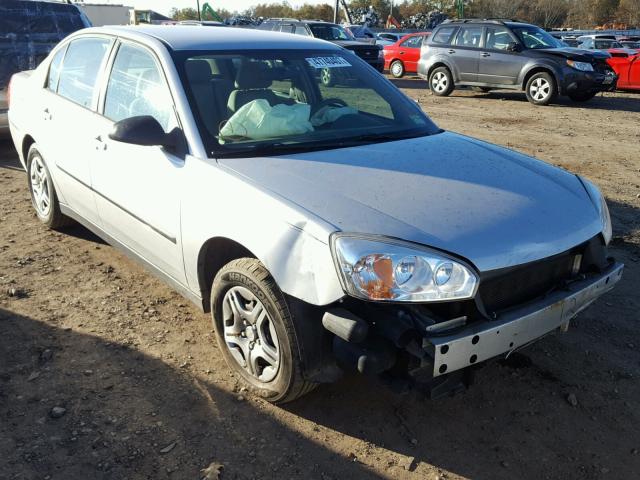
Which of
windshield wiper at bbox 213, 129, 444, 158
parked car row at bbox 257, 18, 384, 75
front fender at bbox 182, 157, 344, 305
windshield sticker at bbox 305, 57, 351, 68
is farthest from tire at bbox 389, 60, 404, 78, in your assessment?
front fender at bbox 182, 157, 344, 305

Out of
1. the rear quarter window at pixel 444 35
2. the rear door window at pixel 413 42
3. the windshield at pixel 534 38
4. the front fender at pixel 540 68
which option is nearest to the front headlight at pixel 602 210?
the front fender at pixel 540 68

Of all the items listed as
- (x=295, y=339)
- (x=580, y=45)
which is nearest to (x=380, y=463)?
(x=295, y=339)

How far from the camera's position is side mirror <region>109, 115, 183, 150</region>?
313cm

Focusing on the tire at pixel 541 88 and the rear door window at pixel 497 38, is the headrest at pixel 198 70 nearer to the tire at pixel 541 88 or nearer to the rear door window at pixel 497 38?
the tire at pixel 541 88

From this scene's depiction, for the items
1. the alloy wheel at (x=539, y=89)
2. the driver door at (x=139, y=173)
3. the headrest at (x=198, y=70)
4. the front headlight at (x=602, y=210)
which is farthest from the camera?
the alloy wheel at (x=539, y=89)

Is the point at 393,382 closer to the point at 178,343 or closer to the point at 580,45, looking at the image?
the point at 178,343

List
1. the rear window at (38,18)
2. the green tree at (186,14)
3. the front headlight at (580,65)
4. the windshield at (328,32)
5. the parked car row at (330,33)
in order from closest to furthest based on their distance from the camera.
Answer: the rear window at (38,18)
the front headlight at (580,65)
the parked car row at (330,33)
the windshield at (328,32)
the green tree at (186,14)

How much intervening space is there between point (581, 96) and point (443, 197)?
39.7ft

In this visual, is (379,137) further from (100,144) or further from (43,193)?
(43,193)

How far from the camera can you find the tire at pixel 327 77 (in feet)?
13.3

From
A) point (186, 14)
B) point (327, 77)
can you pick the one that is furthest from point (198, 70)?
point (186, 14)

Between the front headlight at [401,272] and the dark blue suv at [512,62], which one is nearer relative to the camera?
the front headlight at [401,272]

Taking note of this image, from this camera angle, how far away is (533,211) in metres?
2.86

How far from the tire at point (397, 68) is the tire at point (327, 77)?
16.1 meters
